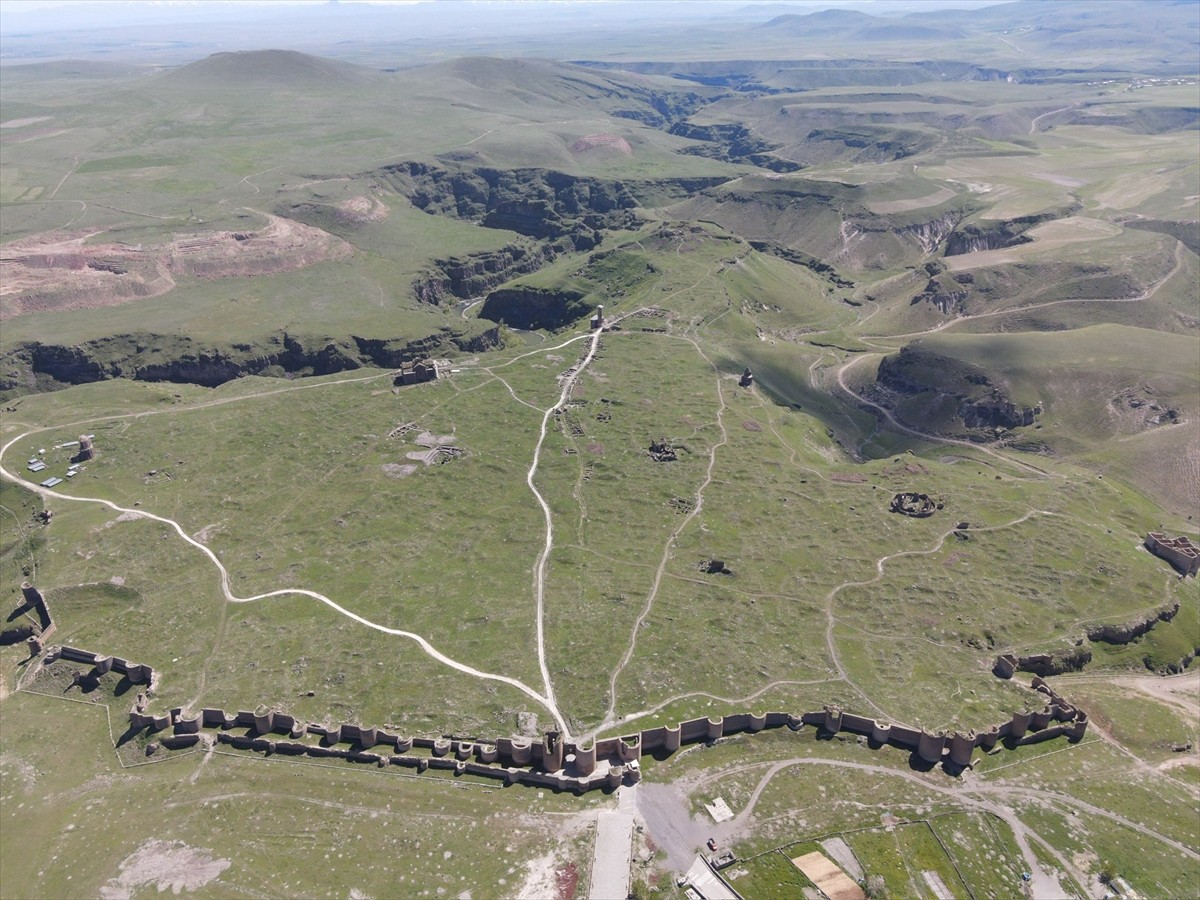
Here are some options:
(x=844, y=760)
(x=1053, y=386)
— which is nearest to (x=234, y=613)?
(x=844, y=760)

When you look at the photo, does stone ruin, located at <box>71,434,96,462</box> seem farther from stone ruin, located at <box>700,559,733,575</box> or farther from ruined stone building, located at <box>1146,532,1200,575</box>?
ruined stone building, located at <box>1146,532,1200,575</box>

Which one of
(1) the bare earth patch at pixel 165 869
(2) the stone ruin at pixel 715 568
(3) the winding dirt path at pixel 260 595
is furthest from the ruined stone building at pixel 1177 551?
(1) the bare earth patch at pixel 165 869

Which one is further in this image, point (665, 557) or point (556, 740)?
point (665, 557)

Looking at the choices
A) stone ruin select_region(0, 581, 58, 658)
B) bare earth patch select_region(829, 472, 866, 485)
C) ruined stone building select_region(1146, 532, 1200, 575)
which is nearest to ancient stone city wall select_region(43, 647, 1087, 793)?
stone ruin select_region(0, 581, 58, 658)

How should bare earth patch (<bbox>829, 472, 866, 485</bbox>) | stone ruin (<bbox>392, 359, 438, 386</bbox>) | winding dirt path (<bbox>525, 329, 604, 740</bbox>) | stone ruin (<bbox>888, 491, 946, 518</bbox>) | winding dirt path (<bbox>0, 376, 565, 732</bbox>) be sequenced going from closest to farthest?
winding dirt path (<bbox>525, 329, 604, 740</bbox>) → winding dirt path (<bbox>0, 376, 565, 732</bbox>) → stone ruin (<bbox>888, 491, 946, 518</bbox>) → bare earth patch (<bbox>829, 472, 866, 485</bbox>) → stone ruin (<bbox>392, 359, 438, 386</bbox>)

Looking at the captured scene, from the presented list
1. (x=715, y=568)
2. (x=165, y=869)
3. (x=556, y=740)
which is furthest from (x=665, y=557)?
(x=165, y=869)

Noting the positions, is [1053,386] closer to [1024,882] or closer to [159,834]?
[1024,882]

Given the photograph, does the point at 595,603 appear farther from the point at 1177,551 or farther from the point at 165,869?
the point at 1177,551
